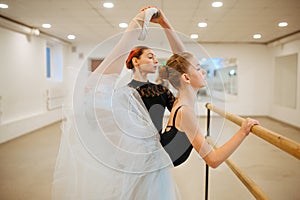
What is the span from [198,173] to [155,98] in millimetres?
2472

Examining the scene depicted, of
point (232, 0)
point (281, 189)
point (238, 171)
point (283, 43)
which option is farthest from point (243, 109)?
point (238, 171)

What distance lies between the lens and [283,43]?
7.57 metres

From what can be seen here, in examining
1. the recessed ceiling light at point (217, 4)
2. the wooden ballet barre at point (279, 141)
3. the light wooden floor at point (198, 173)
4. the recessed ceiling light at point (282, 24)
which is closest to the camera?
the wooden ballet barre at point (279, 141)

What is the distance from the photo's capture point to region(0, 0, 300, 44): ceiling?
4066mm

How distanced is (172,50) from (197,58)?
16cm

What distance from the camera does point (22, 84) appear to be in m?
6.00

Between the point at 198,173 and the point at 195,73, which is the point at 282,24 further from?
the point at 195,73

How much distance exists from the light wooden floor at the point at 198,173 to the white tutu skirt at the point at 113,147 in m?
1.11

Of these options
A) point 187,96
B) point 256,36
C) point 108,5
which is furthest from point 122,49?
point 256,36

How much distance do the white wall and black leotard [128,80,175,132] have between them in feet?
15.8

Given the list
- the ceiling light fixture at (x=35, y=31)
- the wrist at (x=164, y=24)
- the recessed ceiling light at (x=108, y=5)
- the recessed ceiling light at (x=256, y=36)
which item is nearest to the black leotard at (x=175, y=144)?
the wrist at (x=164, y=24)

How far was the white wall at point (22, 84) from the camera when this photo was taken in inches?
208

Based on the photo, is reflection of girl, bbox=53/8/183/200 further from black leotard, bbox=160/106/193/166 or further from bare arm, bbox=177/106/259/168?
bare arm, bbox=177/106/259/168

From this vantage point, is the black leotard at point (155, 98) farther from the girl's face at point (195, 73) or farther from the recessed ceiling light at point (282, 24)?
the recessed ceiling light at point (282, 24)
